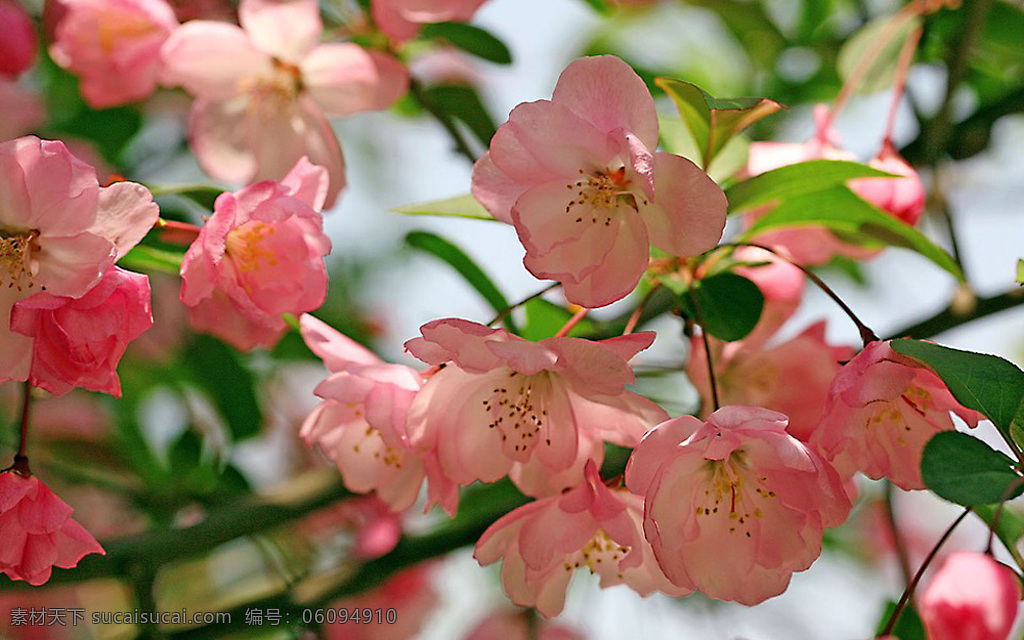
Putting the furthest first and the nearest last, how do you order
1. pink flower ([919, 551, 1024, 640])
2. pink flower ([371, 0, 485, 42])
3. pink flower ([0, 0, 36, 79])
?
pink flower ([0, 0, 36, 79])
pink flower ([371, 0, 485, 42])
pink flower ([919, 551, 1024, 640])

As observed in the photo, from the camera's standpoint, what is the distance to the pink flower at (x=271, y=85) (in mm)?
1252

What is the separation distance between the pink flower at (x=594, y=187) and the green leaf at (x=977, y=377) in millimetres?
177

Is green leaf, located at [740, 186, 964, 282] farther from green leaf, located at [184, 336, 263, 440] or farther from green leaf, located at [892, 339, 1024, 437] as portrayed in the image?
green leaf, located at [184, 336, 263, 440]

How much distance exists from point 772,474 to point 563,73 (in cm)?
36

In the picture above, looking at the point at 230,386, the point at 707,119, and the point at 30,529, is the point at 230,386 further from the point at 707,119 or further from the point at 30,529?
the point at 707,119

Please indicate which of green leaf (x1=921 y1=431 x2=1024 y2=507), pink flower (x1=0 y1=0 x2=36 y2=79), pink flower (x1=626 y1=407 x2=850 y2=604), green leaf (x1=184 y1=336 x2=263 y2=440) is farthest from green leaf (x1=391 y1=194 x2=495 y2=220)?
pink flower (x1=0 y1=0 x2=36 y2=79)

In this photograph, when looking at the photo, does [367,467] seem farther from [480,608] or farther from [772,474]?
[480,608]

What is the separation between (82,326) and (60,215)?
10cm

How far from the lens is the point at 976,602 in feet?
2.91

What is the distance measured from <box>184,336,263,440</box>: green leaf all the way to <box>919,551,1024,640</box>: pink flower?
1156 mm

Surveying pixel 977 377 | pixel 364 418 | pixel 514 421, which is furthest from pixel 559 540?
pixel 977 377

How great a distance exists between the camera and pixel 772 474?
84 cm

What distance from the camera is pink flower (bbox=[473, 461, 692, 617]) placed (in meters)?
0.86

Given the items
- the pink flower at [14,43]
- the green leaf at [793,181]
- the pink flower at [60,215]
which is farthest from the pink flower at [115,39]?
the green leaf at [793,181]
